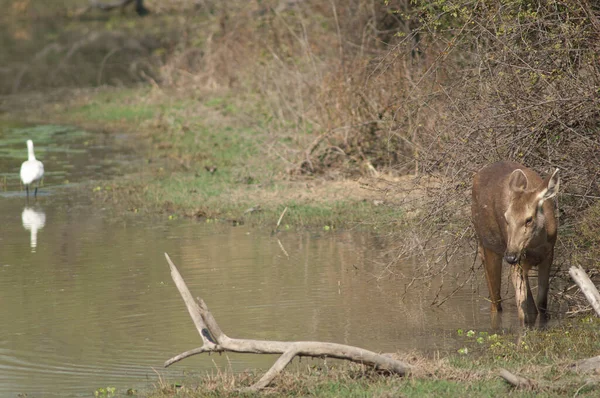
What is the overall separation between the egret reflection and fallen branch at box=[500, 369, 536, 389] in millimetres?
8740

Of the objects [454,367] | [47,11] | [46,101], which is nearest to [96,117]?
[46,101]

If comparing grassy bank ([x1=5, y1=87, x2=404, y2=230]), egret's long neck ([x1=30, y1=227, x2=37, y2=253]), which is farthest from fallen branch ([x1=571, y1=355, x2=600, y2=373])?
egret's long neck ([x1=30, y1=227, x2=37, y2=253])

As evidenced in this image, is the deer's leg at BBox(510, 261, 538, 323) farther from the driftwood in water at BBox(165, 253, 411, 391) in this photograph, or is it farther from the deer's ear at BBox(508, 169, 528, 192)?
the driftwood in water at BBox(165, 253, 411, 391)

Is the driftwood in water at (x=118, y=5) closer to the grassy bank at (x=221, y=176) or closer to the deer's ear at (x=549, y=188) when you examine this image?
the grassy bank at (x=221, y=176)

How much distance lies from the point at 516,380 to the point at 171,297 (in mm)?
4991

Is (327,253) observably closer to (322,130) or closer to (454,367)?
(322,130)

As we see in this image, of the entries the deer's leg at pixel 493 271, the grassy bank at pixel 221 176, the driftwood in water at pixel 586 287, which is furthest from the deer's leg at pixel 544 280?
the grassy bank at pixel 221 176

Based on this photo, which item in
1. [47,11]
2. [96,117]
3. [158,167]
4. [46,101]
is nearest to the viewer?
[158,167]

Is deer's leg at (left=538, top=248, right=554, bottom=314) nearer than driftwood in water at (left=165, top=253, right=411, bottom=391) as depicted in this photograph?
No

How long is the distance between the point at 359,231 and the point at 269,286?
331 centimetres

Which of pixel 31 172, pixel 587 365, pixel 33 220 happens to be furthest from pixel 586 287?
pixel 31 172

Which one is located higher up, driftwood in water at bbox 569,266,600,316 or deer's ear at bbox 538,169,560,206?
deer's ear at bbox 538,169,560,206

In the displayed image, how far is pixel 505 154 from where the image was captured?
10.1 m

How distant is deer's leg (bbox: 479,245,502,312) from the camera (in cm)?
964
